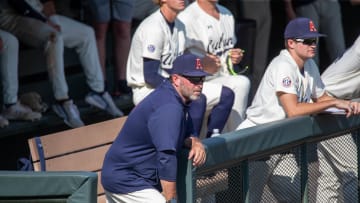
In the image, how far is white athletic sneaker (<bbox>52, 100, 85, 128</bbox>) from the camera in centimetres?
786

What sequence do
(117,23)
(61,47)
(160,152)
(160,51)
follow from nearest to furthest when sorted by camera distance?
1. (160,152)
2. (160,51)
3. (61,47)
4. (117,23)

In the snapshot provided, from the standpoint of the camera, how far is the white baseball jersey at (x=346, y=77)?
657 cm

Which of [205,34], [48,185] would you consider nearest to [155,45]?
[205,34]

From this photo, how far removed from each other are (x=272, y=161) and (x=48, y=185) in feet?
4.66

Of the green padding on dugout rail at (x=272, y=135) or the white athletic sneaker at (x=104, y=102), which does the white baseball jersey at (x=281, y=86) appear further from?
the white athletic sneaker at (x=104, y=102)

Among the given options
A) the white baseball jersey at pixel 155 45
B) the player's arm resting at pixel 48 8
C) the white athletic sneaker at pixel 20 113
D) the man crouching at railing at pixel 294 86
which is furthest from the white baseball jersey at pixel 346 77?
the player's arm resting at pixel 48 8

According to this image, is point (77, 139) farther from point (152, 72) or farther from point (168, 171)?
point (168, 171)

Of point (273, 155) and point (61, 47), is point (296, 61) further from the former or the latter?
point (61, 47)

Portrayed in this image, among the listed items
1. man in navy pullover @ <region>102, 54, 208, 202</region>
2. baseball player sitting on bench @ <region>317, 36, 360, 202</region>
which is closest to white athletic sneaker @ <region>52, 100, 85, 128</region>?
man in navy pullover @ <region>102, 54, 208, 202</region>

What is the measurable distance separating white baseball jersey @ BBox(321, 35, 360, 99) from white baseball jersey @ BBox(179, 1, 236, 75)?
917mm

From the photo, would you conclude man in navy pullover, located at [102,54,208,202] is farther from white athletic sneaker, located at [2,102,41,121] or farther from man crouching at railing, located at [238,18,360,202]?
white athletic sneaker, located at [2,102,41,121]

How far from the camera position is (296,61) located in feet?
20.1

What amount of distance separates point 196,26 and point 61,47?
1254 mm

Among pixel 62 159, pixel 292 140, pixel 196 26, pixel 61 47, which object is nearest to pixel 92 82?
pixel 61 47
